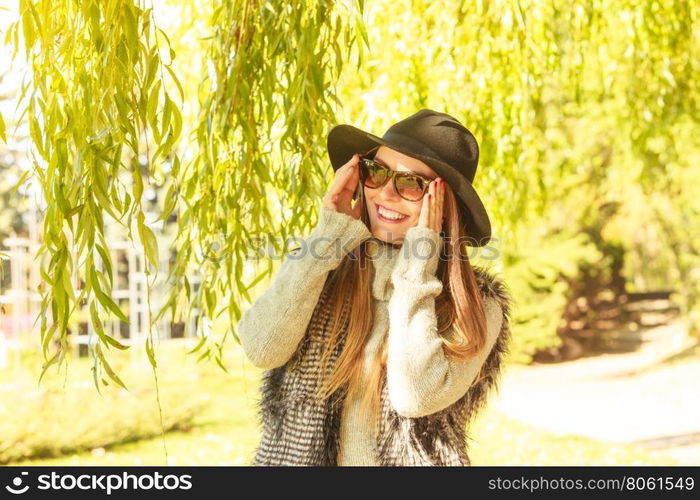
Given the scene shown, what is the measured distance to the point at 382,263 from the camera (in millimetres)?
1935

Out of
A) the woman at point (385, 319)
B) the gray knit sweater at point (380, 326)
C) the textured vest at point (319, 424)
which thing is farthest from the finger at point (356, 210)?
the textured vest at point (319, 424)

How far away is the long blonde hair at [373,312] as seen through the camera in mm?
1806

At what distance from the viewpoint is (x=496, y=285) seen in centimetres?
202

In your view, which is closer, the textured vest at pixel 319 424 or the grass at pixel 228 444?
the textured vest at pixel 319 424

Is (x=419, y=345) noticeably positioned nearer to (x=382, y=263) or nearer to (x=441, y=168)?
(x=382, y=263)

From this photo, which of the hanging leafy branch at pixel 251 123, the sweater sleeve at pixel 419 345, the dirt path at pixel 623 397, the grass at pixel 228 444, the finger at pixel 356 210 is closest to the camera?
the sweater sleeve at pixel 419 345

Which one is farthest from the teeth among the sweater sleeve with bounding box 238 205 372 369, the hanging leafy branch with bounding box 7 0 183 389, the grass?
the grass

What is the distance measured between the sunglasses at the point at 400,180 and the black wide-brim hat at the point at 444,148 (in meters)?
0.05

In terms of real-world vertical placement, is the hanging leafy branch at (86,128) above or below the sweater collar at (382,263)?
above

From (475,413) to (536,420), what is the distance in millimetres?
6998

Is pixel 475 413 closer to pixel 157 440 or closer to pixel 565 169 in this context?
pixel 157 440

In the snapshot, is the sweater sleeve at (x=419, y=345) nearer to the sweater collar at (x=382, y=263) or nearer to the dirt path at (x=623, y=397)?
the sweater collar at (x=382, y=263)

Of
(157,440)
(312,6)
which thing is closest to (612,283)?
(157,440)

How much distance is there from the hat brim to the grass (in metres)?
3.73
